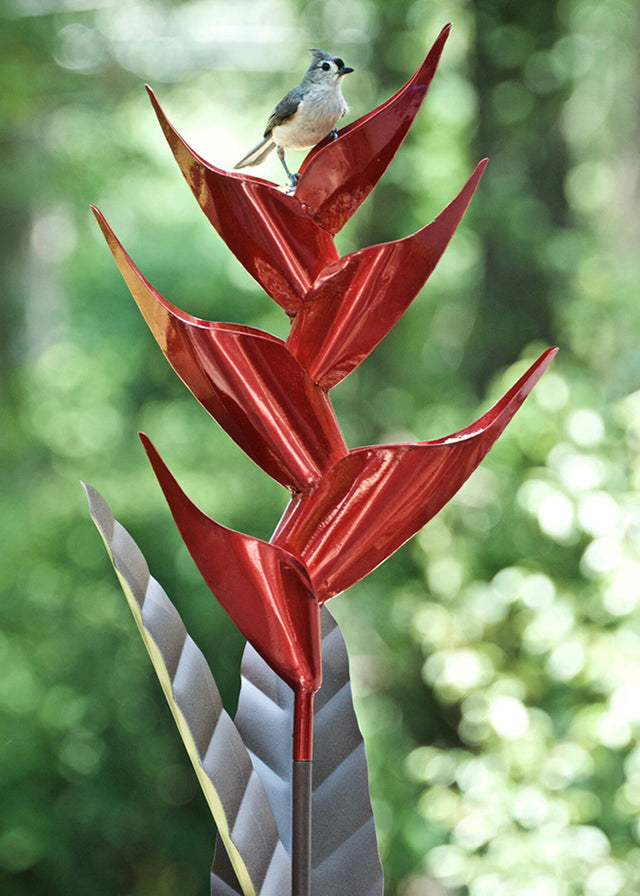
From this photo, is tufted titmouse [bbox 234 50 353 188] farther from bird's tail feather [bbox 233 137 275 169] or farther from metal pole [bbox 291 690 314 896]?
metal pole [bbox 291 690 314 896]

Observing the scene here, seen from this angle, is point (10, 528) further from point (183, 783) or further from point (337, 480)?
point (337, 480)

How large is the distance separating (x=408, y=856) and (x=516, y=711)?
0.68 meters

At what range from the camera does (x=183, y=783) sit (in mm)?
2107

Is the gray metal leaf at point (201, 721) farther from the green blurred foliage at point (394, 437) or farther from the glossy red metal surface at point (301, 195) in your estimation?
the green blurred foliage at point (394, 437)

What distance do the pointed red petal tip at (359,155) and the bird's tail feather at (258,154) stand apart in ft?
0.36

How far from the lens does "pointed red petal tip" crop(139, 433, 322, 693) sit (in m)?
0.34

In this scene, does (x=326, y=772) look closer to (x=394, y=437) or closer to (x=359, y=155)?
(x=359, y=155)

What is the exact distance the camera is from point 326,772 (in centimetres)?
44

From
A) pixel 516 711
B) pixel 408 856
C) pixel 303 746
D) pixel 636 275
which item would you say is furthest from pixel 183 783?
pixel 303 746

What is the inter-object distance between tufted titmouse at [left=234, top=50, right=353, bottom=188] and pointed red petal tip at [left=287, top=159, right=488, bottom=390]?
0.26 feet

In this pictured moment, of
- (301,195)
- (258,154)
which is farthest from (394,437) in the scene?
(301,195)

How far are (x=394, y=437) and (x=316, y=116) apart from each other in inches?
69.9

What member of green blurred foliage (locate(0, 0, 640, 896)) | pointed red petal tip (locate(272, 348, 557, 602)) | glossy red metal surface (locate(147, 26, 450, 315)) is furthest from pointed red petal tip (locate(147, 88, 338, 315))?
green blurred foliage (locate(0, 0, 640, 896))

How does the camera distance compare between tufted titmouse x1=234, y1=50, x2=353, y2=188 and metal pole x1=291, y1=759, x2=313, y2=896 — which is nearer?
metal pole x1=291, y1=759, x2=313, y2=896
